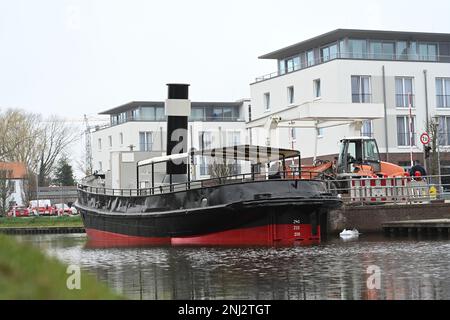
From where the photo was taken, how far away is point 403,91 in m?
51.3

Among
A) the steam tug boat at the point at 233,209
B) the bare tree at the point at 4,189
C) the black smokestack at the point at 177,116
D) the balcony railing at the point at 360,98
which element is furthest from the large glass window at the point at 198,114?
the steam tug boat at the point at 233,209

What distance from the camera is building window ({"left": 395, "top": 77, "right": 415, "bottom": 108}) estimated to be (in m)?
51.0

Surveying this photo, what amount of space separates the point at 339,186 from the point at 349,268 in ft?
46.5

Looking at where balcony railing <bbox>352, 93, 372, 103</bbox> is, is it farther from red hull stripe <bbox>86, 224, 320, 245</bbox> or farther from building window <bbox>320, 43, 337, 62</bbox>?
red hull stripe <bbox>86, 224, 320, 245</bbox>

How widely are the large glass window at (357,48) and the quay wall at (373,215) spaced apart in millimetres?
25038

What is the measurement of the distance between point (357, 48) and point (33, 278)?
155 ft

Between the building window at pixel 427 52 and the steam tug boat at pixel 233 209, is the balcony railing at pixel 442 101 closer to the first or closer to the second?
the building window at pixel 427 52

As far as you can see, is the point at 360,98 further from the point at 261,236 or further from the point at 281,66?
the point at 261,236

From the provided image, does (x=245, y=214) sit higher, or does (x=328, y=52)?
(x=328, y=52)

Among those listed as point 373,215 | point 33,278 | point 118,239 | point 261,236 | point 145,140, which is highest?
point 145,140

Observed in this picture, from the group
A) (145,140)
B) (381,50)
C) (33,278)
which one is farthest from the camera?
(145,140)

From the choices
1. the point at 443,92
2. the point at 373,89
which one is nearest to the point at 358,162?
the point at 373,89

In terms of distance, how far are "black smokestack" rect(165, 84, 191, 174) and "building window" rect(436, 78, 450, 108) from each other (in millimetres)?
28013

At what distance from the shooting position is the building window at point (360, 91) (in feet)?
165
